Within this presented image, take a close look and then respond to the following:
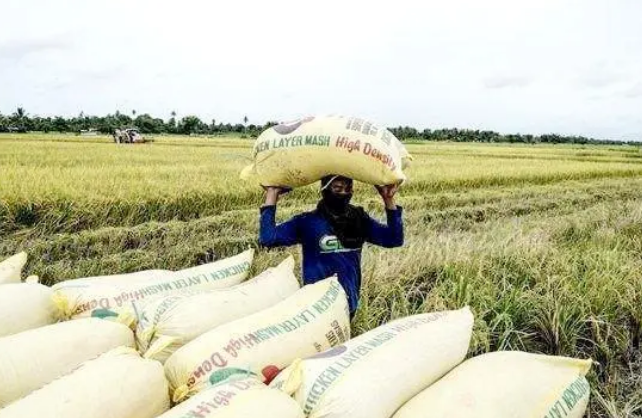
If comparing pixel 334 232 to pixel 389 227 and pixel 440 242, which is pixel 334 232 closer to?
pixel 389 227

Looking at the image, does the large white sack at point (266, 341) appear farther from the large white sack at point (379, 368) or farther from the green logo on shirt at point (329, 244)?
the green logo on shirt at point (329, 244)

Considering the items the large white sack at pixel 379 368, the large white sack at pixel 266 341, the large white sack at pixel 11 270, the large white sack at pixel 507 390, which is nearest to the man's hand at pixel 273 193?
the large white sack at pixel 266 341

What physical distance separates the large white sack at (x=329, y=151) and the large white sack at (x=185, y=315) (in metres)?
0.61

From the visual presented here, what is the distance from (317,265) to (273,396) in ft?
4.28

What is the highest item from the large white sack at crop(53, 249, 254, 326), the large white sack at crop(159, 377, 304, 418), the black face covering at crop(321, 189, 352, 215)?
the black face covering at crop(321, 189, 352, 215)

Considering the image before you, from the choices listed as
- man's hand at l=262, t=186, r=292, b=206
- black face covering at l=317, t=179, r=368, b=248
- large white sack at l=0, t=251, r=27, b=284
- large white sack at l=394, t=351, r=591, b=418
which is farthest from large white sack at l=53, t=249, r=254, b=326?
large white sack at l=394, t=351, r=591, b=418

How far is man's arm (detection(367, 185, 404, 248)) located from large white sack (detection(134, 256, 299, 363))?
0.63 metres

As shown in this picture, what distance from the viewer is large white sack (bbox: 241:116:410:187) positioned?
274 centimetres

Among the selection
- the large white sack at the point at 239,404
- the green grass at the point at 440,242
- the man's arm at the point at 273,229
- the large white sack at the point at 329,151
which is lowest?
the green grass at the point at 440,242

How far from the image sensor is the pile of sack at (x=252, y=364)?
1660 mm

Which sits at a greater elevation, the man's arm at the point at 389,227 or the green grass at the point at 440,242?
the man's arm at the point at 389,227

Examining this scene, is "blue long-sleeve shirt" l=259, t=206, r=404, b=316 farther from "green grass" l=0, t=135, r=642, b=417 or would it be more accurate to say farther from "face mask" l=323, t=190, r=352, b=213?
"green grass" l=0, t=135, r=642, b=417

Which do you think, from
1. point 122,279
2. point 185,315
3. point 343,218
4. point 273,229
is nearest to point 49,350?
point 185,315

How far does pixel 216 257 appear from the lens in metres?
6.35
